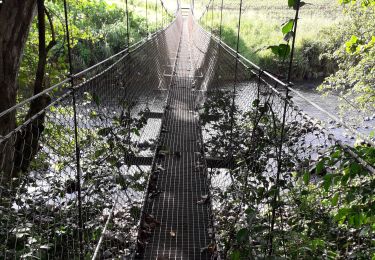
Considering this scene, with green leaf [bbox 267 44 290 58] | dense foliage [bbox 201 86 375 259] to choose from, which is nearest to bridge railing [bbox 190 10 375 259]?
dense foliage [bbox 201 86 375 259]

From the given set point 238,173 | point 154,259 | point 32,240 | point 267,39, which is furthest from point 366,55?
point 267,39

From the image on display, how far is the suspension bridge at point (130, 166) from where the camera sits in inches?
48.7

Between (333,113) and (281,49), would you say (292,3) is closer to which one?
(281,49)

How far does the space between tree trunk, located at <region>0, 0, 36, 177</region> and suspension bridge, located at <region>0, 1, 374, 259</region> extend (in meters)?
0.11

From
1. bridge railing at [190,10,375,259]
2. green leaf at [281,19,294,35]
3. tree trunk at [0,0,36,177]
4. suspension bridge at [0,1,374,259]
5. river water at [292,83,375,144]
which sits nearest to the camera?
green leaf at [281,19,294,35]

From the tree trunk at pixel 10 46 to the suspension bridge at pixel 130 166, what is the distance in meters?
0.11

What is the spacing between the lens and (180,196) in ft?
7.54

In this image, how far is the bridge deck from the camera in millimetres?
1847

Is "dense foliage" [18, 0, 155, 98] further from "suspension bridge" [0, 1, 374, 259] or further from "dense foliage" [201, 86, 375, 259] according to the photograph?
"dense foliage" [201, 86, 375, 259]

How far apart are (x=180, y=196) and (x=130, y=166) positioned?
0.36m

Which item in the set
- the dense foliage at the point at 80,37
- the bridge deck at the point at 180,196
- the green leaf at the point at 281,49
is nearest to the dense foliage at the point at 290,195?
the bridge deck at the point at 180,196

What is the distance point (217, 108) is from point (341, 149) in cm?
212

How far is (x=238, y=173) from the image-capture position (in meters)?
1.88

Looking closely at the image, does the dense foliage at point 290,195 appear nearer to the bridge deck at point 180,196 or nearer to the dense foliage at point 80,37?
the bridge deck at point 180,196
